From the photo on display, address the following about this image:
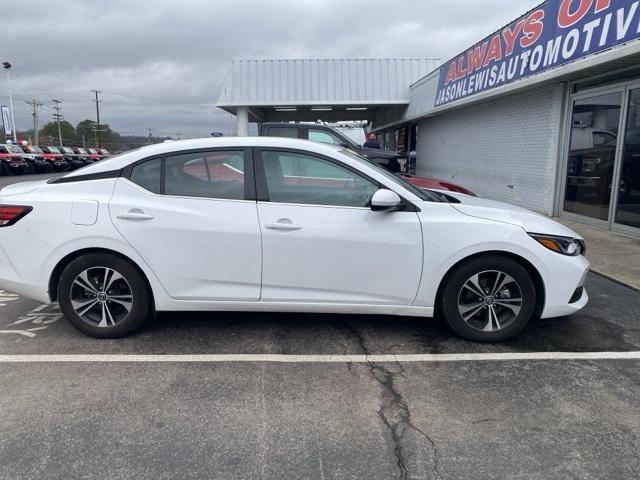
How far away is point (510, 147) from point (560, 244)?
884cm

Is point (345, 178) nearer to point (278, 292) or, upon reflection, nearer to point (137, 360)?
point (278, 292)

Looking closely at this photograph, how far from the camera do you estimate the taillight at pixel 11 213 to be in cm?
408

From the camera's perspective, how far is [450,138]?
17.0m

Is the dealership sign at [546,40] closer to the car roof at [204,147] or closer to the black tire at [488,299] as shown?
the black tire at [488,299]

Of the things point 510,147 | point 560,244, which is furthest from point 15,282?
point 510,147

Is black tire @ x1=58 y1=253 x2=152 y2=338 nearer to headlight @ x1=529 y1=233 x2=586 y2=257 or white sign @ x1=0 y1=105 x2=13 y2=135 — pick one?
headlight @ x1=529 y1=233 x2=586 y2=257

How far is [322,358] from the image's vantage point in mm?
3871

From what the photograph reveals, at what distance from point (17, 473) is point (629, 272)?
21.1 feet

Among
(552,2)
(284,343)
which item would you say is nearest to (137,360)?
(284,343)

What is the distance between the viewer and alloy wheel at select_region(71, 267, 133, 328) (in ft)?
13.4

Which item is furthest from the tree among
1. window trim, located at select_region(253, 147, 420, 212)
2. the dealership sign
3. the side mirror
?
the side mirror

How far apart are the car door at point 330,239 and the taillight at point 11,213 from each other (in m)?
1.90

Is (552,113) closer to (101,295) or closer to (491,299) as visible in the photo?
(491,299)

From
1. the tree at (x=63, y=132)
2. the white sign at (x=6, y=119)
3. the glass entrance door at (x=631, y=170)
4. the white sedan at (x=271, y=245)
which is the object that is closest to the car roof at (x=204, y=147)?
the white sedan at (x=271, y=245)
